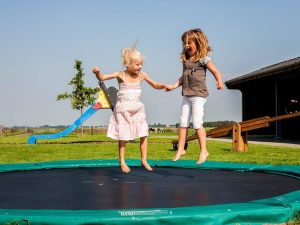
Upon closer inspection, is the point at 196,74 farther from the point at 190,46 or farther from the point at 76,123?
the point at 76,123

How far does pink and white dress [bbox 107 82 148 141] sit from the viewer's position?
3.41 m

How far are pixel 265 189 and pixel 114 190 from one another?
94 cm

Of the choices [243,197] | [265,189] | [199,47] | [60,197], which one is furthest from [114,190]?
[199,47]

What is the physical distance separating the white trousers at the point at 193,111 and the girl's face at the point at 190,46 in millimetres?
353

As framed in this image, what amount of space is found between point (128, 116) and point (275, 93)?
40.5 ft

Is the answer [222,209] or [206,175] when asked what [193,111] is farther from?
[222,209]

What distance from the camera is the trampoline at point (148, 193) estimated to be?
190cm

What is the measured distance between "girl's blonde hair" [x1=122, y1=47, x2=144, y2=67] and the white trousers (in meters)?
0.52

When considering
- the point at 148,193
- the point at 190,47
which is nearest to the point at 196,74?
the point at 190,47

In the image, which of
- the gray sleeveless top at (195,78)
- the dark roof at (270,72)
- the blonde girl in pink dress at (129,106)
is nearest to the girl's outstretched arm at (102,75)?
the blonde girl in pink dress at (129,106)

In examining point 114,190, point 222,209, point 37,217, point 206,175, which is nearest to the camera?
point 37,217

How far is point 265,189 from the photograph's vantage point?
2.83 m

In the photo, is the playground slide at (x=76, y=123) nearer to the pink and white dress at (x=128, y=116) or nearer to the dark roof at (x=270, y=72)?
the dark roof at (x=270, y=72)

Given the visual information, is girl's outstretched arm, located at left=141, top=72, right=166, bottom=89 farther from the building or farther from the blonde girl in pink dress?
the building
